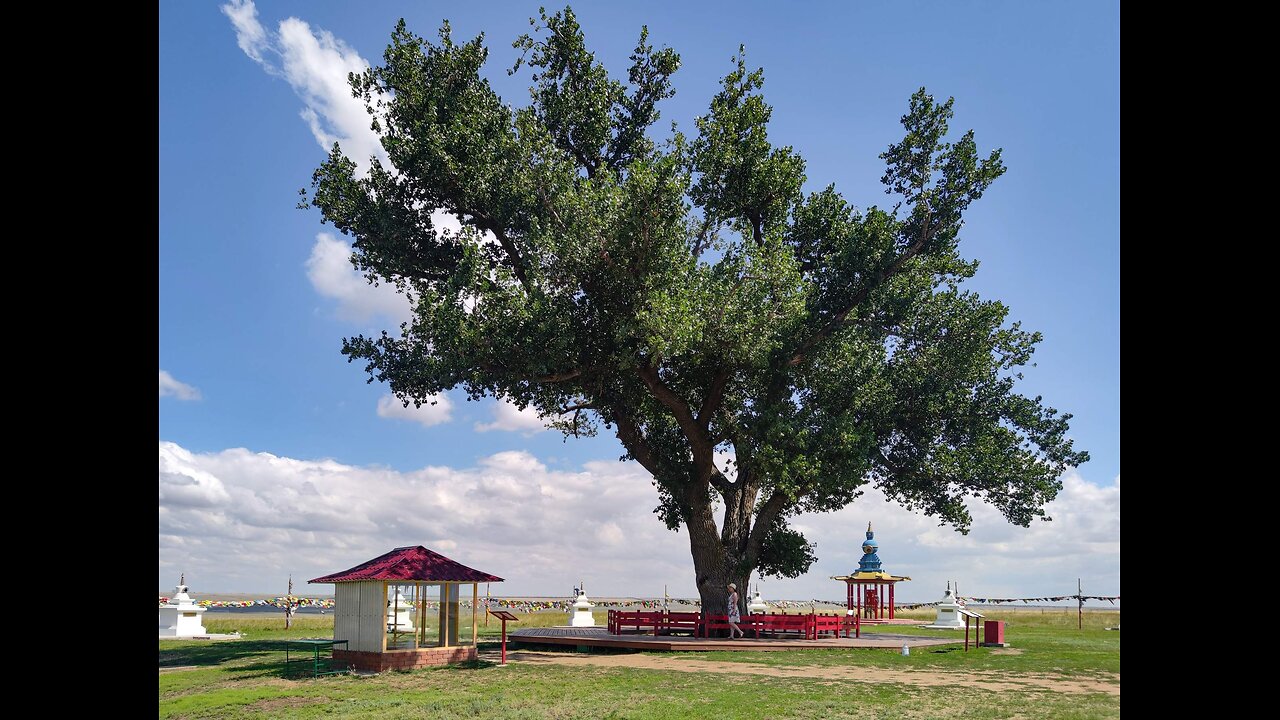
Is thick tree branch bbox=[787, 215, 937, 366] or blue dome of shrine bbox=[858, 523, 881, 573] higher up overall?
thick tree branch bbox=[787, 215, 937, 366]

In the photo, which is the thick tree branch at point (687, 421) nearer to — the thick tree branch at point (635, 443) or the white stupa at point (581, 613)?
the thick tree branch at point (635, 443)

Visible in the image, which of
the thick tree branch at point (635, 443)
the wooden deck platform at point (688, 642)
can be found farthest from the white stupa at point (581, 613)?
the thick tree branch at point (635, 443)

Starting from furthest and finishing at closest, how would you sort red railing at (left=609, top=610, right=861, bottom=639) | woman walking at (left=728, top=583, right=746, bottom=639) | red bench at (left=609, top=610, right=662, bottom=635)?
red bench at (left=609, top=610, right=662, bottom=635), red railing at (left=609, top=610, right=861, bottom=639), woman walking at (left=728, top=583, right=746, bottom=639)

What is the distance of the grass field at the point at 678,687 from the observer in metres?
13.7

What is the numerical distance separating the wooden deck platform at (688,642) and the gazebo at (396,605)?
4.19 metres

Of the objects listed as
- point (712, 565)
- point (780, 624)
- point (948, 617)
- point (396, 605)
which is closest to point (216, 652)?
point (396, 605)

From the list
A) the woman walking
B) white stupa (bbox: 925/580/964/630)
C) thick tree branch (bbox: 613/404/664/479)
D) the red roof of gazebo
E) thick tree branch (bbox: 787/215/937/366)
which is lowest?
white stupa (bbox: 925/580/964/630)

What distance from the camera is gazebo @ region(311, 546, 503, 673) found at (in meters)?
19.6

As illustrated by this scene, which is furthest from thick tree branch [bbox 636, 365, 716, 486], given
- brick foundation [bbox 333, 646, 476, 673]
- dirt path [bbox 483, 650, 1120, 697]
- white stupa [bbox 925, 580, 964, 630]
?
white stupa [bbox 925, 580, 964, 630]

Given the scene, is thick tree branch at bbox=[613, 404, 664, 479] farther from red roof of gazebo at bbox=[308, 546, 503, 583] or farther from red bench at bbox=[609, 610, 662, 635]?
red roof of gazebo at bbox=[308, 546, 503, 583]
